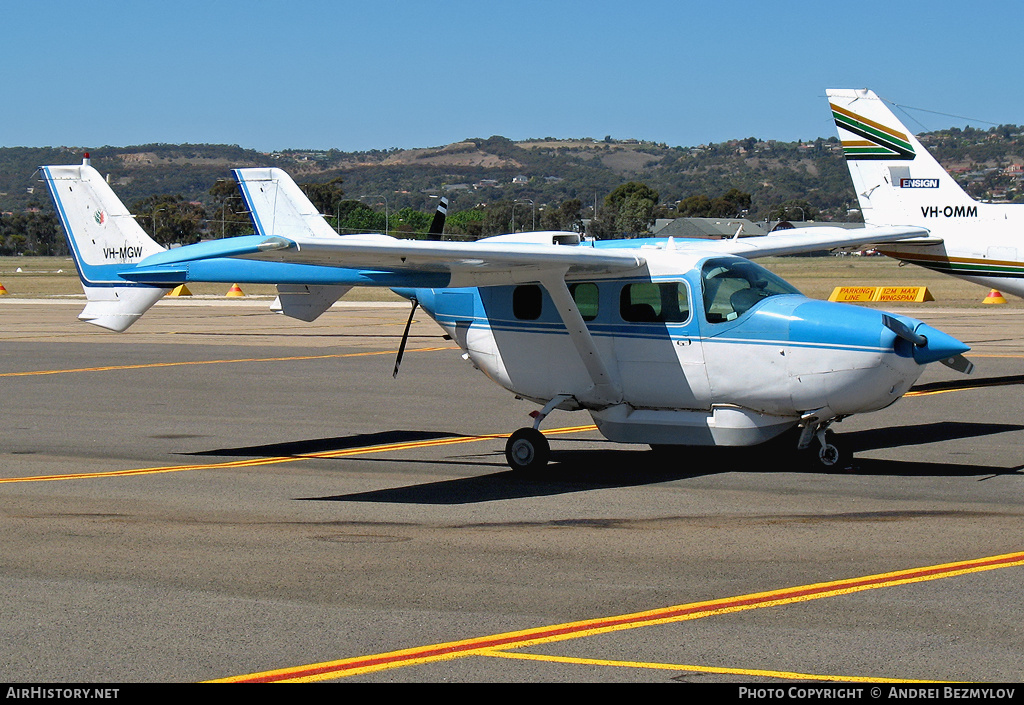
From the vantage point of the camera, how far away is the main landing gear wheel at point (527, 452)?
1219cm

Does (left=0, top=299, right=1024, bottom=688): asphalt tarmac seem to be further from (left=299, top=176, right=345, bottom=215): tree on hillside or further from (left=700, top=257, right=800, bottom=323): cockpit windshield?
(left=299, top=176, right=345, bottom=215): tree on hillside

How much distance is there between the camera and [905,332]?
11.0m

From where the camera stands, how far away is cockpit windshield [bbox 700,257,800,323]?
11.9 m

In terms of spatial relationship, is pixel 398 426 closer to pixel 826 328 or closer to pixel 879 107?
pixel 826 328

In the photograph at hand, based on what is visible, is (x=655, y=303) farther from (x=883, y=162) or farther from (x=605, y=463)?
(x=883, y=162)

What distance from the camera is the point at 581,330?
480 inches

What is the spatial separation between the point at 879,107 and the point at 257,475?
17.0 metres

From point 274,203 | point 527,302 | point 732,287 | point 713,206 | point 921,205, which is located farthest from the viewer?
point 713,206

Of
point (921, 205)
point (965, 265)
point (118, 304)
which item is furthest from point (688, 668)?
point (921, 205)

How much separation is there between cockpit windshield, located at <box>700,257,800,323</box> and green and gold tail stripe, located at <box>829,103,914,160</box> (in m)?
13.3

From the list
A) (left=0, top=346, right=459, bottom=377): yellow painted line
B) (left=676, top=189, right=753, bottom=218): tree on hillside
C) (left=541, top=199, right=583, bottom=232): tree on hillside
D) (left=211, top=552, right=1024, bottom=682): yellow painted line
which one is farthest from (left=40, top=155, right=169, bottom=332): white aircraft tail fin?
(left=676, top=189, right=753, bottom=218): tree on hillside

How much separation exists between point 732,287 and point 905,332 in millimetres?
1856

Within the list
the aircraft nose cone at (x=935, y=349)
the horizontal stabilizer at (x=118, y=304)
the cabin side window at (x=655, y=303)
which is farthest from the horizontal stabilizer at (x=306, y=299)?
the aircraft nose cone at (x=935, y=349)
